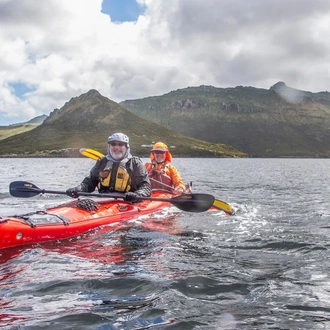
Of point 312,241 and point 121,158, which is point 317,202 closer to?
point 312,241

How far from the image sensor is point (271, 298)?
6328 mm

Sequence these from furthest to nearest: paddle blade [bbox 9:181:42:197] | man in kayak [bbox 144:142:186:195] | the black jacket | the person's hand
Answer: man in kayak [bbox 144:142:186:195] < the person's hand < the black jacket < paddle blade [bbox 9:181:42:197]

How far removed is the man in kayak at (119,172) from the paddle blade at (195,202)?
1.39 meters

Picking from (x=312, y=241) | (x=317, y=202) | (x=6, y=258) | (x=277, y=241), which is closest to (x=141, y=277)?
(x=6, y=258)

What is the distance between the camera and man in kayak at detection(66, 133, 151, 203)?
12289mm

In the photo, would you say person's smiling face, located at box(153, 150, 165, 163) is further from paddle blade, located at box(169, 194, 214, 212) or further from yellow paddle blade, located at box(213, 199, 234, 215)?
paddle blade, located at box(169, 194, 214, 212)

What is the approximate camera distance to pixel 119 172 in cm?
1224

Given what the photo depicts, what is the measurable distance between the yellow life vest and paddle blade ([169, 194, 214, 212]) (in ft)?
6.05

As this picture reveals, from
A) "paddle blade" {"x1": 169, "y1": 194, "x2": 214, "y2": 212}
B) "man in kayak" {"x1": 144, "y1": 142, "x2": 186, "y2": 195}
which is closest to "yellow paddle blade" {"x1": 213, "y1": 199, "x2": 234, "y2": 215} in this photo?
"paddle blade" {"x1": 169, "y1": 194, "x2": 214, "y2": 212}

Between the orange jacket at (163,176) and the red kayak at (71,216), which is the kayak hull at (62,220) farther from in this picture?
the orange jacket at (163,176)

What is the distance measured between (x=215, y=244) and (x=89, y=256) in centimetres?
363

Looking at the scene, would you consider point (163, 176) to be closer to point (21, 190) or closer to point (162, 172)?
point (162, 172)

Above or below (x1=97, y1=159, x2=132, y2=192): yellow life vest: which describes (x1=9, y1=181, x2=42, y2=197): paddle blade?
below

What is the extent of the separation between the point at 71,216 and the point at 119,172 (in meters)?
2.33
